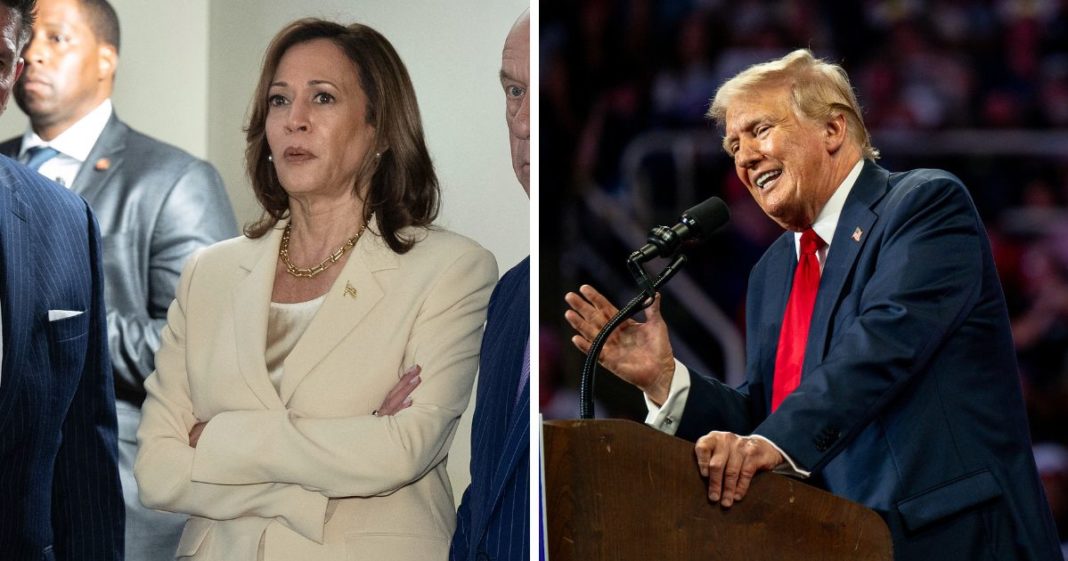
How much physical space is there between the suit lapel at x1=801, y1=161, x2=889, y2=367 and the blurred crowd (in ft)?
0.57

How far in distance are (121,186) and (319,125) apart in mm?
474

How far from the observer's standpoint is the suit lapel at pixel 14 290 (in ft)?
9.27

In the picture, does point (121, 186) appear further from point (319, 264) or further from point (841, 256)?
point (841, 256)

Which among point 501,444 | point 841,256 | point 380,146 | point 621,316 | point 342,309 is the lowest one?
point 501,444

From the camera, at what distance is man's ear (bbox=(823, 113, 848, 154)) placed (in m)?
2.76

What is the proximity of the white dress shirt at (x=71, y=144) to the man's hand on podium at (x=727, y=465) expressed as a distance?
5.02ft

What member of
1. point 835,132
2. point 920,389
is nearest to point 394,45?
point 835,132

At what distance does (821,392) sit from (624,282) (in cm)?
93

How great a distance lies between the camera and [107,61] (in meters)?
2.96

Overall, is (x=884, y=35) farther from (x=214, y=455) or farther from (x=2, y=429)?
(x=2, y=429)

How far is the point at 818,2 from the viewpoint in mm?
3219

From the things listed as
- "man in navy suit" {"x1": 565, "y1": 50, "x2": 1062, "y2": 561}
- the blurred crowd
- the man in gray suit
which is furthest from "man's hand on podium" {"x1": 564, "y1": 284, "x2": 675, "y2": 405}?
the man in gray suit

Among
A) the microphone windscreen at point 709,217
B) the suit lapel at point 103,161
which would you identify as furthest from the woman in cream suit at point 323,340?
the microphone windscreen at point 709,217

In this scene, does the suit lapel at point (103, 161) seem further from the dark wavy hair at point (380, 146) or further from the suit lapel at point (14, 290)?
the dark wavy hair at point (380, 146)
